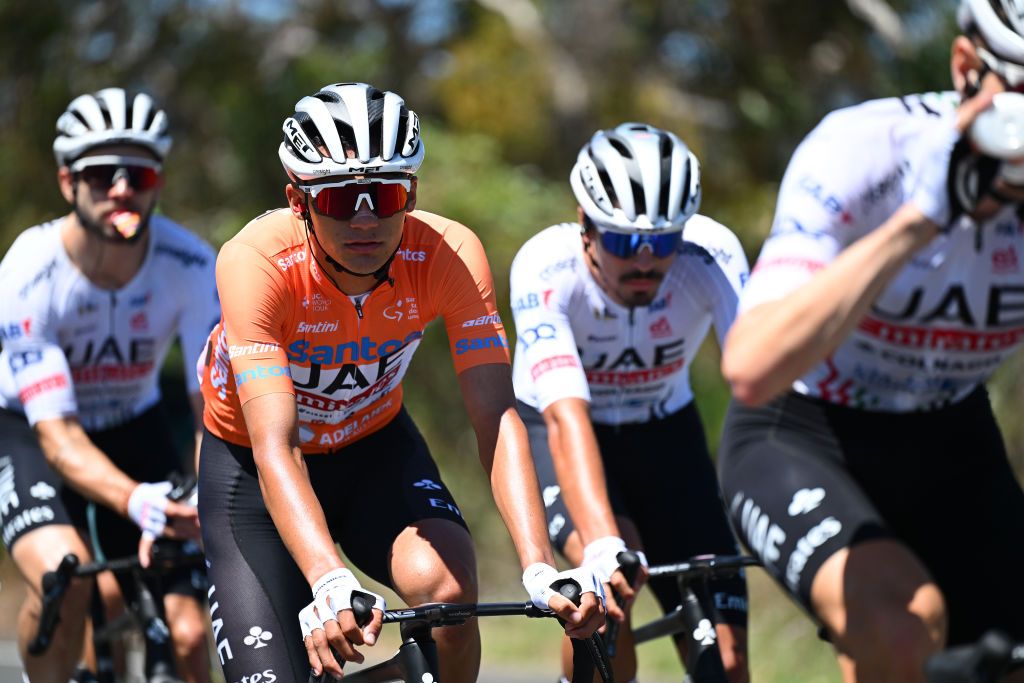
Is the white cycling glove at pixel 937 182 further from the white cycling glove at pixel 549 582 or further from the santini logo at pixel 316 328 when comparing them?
the santini logo at pixel 316 328

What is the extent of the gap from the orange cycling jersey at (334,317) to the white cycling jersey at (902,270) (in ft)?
4.04

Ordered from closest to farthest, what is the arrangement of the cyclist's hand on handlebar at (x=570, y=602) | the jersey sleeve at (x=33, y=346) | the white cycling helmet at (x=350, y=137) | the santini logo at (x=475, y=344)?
the cyclist's hand on handlebar at (x=570, y=602) → the white cycling helmet at (x=350, y=137) → the santini logo at (x=475, y=344) → the jersey sleeve at (x=33, y=346)

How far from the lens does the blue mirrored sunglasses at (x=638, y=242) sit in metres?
5.36

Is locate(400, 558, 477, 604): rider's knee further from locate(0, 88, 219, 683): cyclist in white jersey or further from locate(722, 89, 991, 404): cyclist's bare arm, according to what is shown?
locate(0, 88, 219, 683): cyclist in white jersey

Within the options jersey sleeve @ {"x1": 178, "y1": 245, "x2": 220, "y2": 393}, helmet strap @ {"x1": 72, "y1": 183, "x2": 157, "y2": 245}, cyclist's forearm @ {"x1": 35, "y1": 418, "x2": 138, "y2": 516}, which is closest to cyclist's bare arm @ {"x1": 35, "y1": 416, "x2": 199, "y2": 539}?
cyclist's forearm @ {"x1": 35, "y1": 418, "x2": 138, "y2": 516}

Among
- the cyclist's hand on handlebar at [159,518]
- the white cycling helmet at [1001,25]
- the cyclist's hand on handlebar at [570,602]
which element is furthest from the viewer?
the cyclist's hand on handlebar at [159,518]

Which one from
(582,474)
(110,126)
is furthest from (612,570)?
(110,126)

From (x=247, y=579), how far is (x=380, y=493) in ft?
1.81

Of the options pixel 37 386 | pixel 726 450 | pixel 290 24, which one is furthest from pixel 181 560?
pixel 290 24

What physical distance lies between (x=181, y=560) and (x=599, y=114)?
13806 mm

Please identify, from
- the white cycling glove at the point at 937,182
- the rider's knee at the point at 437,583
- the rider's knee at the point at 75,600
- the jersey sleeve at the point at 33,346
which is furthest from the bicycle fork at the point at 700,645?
the jersey sleeve at the point at 33,346

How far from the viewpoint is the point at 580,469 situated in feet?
16.5

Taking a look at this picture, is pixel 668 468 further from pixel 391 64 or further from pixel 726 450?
pixel 391 64

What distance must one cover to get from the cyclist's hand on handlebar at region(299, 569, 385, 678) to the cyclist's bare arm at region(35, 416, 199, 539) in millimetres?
2191
